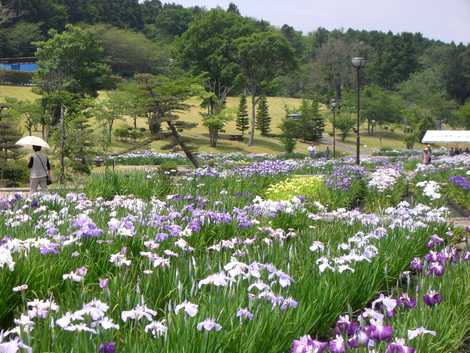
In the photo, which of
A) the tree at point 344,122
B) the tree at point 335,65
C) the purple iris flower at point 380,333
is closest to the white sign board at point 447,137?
the tree at point 344,122

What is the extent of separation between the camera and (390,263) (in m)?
4.40

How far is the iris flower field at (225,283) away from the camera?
2375 mm

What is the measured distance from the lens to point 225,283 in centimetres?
289

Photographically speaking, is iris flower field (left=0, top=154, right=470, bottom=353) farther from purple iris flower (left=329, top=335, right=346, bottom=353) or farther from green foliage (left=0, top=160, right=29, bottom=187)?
green foliage (left=0, top=160, right=29, bottom=187)

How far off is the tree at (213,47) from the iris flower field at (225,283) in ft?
165

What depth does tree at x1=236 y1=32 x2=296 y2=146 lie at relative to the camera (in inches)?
2014

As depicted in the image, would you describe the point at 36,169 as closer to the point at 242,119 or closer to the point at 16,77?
the point at 242,119

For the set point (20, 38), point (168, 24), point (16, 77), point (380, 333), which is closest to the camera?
point (380, 333)

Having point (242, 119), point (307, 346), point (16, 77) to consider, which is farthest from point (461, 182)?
point (16, 77)

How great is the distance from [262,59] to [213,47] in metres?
7.04

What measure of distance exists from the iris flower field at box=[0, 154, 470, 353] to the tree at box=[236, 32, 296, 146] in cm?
4506

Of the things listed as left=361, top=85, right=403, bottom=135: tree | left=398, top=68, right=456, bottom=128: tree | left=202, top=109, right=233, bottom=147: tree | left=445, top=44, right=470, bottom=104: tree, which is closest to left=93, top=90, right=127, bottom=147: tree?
left=202, top=109, right=233, bottom=147: tree

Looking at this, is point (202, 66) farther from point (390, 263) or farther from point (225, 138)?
point (390, 263)

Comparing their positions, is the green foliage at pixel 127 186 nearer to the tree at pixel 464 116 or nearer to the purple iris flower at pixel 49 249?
the purple iris flower at pixel 49 249
